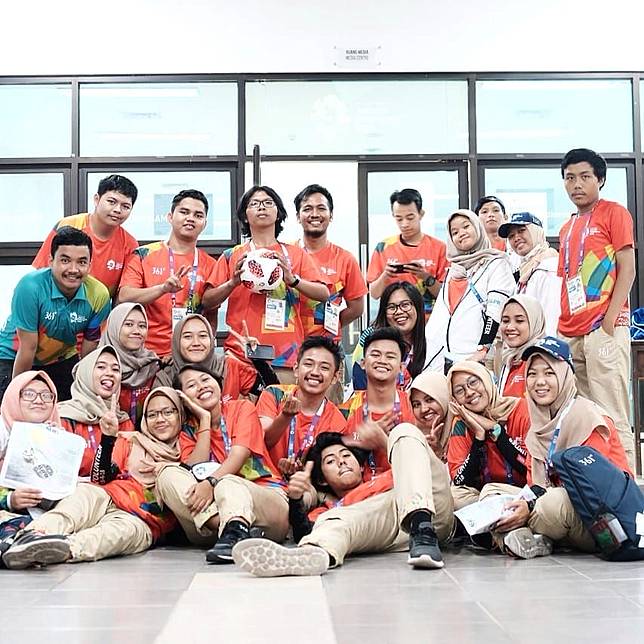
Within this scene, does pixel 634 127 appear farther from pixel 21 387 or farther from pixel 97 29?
pixel 21 387

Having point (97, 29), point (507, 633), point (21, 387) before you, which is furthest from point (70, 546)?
point (97, 29)

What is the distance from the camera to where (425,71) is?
25.2ft

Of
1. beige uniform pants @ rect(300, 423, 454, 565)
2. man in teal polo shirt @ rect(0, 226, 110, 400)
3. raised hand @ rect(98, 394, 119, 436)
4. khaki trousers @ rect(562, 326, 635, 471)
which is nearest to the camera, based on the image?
beige uniform pants @ rect(300, 423, 454, 565)

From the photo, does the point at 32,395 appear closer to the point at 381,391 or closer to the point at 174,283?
the point at 174,283

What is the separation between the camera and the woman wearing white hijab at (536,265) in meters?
4.73

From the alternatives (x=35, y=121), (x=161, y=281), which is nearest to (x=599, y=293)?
(x=161, y=281)

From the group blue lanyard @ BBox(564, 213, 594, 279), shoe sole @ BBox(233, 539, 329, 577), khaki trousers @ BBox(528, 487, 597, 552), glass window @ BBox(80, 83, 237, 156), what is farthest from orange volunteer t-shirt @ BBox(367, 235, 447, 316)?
glass window @ BBox(80, 83, 237, 156)

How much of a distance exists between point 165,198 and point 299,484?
454cm

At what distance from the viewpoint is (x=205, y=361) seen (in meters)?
4.28

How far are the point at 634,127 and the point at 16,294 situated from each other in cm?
544

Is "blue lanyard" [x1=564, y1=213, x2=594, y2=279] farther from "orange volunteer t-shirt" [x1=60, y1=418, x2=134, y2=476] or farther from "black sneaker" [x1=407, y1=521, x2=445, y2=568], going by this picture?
"orange volunteer t-shirt" [x1=60, y1=418, x2=134, y2=476]

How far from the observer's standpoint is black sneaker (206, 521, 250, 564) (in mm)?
3273

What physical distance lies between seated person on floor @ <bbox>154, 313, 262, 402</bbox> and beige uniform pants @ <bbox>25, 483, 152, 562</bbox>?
30.9 inches

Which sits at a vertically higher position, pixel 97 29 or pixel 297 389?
pixel 97 29
